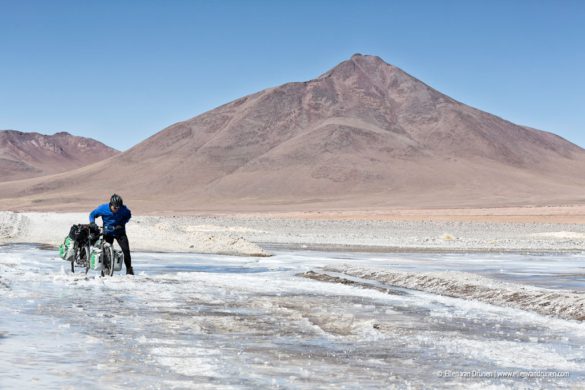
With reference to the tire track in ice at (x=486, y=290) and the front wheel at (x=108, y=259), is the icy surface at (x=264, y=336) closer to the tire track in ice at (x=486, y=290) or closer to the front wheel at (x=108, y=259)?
the front wheel at (x=108, y=259)

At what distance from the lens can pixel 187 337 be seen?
9.61 meters

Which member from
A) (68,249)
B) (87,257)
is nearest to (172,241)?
(68,249)

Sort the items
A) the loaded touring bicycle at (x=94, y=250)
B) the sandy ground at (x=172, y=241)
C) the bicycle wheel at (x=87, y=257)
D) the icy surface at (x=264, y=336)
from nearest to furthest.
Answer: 1. the icy surface at (x=264, y=336)
2. the loaded touring bicycle at (x=94, y=250)
3. the bicycle wheel at (x=87, y=257)
4. the sandy ground at (x=172, y=241)

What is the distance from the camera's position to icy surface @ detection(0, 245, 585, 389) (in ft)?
24.7

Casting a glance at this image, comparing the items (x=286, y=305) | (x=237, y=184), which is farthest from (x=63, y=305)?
(x=237, y=184)

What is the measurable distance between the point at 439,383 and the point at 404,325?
3.66 m

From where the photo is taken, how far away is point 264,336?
9875 millimetres

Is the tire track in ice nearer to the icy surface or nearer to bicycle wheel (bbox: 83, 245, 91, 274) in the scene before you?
the icy surface

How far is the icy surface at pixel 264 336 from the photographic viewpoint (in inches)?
296

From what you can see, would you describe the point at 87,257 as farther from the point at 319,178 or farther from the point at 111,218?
the point at 319,178

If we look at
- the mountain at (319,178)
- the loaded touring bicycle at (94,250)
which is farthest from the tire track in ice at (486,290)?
the mountain at (319,178)


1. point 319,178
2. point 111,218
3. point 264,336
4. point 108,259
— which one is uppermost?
A: point 319,178

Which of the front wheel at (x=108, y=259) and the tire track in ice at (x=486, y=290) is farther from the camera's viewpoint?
the front wheel at (x=108, y=259)

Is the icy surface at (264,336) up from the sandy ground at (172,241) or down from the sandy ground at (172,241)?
down
